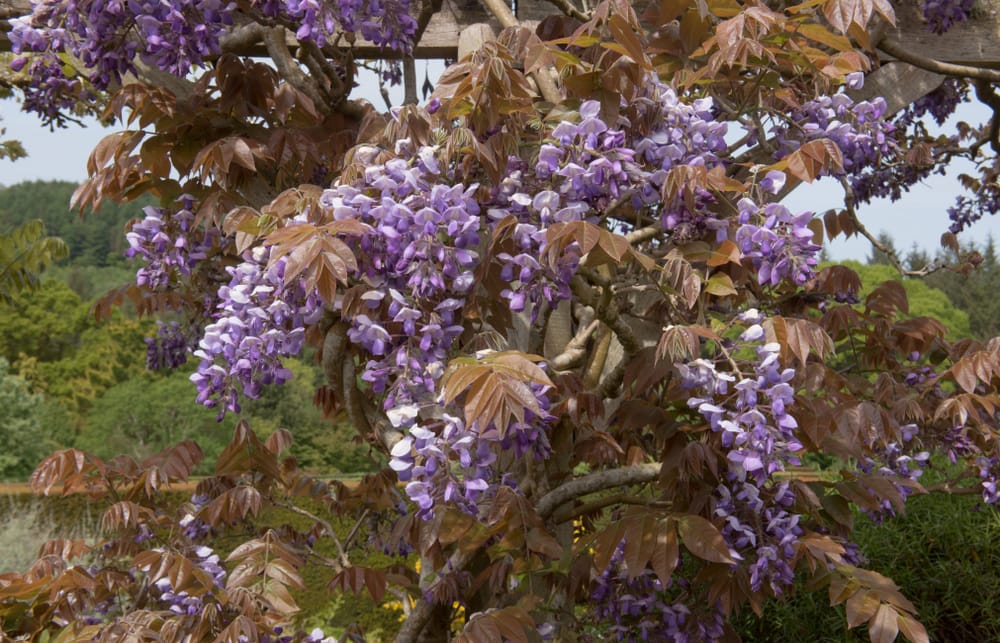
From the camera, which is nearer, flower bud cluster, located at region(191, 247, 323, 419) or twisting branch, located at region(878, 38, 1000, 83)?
flower bud cluster, located at region(191, 247, 323, 419)

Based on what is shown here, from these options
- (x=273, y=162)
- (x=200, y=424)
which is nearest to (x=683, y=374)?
(x=273, y=162)

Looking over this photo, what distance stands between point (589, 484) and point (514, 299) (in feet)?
3.11

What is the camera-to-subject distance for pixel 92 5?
75.1 inches

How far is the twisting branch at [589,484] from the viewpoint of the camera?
94.9 inches

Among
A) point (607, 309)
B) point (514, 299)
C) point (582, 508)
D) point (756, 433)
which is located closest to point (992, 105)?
point (582, 508)

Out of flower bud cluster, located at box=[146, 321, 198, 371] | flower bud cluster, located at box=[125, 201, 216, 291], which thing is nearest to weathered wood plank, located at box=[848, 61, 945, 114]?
flower bud cluster, located at box=[125, 201, 216, 291]

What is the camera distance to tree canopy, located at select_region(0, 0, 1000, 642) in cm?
162

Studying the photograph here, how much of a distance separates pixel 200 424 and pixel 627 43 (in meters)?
15.4

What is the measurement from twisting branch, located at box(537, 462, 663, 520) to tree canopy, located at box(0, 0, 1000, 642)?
11mm

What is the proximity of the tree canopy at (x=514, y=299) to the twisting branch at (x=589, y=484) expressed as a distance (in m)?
0.01

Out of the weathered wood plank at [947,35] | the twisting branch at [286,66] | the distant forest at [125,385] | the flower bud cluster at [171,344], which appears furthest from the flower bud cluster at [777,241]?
the distant forest at [125,385]

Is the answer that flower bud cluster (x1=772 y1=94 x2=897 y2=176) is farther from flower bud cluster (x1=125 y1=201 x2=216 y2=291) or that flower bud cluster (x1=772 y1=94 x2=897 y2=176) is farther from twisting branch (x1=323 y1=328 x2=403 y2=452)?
flower bud cluster (x1=125 y1=201 x2=216 y2=291)

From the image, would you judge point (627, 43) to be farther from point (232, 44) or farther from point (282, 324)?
point (232, 44)

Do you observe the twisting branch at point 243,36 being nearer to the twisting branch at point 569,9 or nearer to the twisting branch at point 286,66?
the twisting branch at point 286,66
